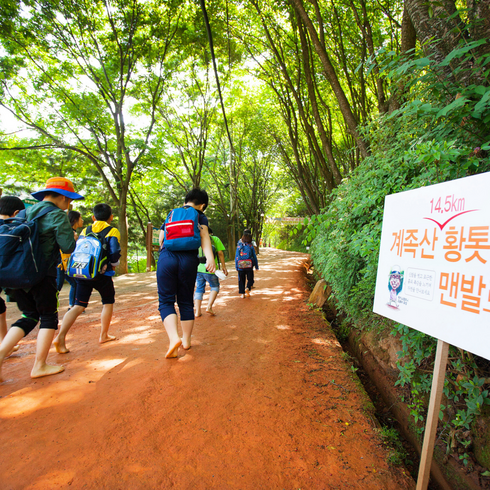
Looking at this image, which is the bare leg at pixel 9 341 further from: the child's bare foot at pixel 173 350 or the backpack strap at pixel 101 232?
the child's bare foot at pixel 173 350

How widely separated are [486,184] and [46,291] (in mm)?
3461

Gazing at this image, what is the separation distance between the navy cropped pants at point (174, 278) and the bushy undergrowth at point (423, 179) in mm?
1460

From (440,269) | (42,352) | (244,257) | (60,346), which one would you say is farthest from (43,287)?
(244,257)

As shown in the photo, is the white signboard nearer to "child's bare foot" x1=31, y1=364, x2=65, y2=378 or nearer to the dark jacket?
the dark jacket

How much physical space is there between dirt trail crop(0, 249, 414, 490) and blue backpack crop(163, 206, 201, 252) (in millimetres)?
1270

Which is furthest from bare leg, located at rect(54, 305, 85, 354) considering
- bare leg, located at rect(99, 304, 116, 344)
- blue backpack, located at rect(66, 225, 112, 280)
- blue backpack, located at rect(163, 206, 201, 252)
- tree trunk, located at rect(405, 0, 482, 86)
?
tree trunk, located at rect(405, 0, 482, 86)

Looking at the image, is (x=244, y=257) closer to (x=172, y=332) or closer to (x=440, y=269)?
(x=172, y=332)

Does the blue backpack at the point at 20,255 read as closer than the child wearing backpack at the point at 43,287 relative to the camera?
Yes

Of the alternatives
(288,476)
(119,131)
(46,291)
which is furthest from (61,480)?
(119,131)

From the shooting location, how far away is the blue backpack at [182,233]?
10.3 ft

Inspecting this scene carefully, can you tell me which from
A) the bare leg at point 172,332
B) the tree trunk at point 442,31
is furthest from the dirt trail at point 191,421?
the tree trunk at point 442,31

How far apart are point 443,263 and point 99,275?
3.33 meters

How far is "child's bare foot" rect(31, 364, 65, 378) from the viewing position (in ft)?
8.93

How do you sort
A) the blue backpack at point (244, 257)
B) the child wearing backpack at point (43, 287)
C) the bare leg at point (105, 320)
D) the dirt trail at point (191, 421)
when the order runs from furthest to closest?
the blue backpack at point (244, 257) → the bare leg at point (105, 320) → the child wearing backpack at point (43, 287) → the dirt trail at point (191, 421)
